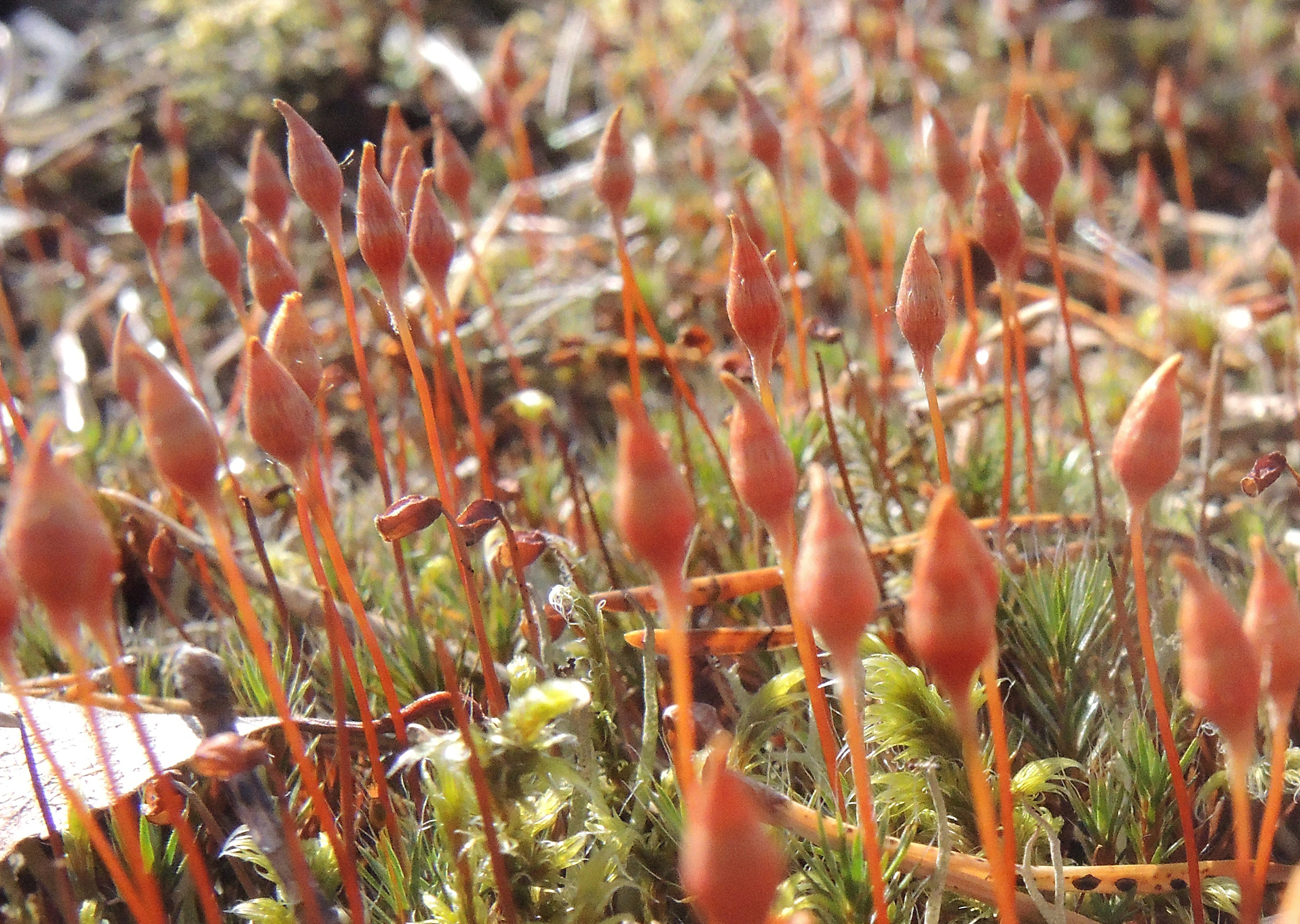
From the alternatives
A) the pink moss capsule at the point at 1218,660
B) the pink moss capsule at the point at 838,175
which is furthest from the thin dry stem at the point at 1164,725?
the pink moss capsule at the point at 838,175

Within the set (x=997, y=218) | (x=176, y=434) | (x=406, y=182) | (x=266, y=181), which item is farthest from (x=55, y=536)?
(x=997, y=218)

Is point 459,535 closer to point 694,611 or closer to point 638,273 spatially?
A: point 694,611

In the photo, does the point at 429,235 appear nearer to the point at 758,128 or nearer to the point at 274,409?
the point at 274,409

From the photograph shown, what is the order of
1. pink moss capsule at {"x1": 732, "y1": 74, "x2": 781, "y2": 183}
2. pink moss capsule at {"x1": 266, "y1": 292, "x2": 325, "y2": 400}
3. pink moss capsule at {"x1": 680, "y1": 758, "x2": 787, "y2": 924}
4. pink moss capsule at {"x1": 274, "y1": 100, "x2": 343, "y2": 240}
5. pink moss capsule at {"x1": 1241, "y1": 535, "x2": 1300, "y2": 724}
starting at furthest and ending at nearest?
pink moss capsule at {"x1": 732, "y1": 74, "x2": 781, "y2": 183} < pink moss capsule at {"x1": 274, "y1": 100, "x2": 343, "y2": 240} < pink moss capsule at {"x1": 266, "y1": 292, "x2": 325, "y2": 400} < pink moss capsule at {"x1": 1241, "y1": 535, "x2": 1300, "y2": 724} < pink moss capsule at {"x1": 680, "y1": 758, "x2": 787, "y2": 924}

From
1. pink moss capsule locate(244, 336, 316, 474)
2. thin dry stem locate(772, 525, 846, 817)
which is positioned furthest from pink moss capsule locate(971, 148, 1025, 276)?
pink moss capsule locate(244, 336, 316, 474)

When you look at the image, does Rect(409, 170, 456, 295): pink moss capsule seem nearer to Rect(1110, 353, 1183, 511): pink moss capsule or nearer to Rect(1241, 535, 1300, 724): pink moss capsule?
Rect(1110, 353, 1183, 511): pink moss capsule

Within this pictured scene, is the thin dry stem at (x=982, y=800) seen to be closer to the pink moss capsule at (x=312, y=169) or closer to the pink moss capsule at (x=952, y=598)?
the pink moss capsule at (x=952, y=598)
